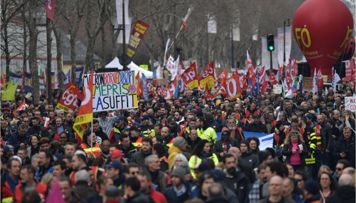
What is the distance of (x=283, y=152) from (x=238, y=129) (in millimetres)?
Answer: 2113

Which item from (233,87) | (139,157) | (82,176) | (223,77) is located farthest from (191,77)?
(82,176)

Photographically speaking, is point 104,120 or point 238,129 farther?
point 104,120

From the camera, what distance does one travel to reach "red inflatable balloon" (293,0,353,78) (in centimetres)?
4731

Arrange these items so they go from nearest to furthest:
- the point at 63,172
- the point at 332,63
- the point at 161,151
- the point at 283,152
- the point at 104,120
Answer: the point at 63,172 → the point at 161,151 → the point at 283,152 → the point at 104,120 → the point at 332,63

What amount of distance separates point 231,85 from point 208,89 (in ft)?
11.8

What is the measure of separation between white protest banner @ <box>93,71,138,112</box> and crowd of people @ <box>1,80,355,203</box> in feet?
1.28

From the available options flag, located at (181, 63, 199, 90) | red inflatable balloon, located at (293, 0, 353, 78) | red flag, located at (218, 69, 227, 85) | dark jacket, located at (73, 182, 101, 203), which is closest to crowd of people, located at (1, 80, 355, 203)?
dark jacket, located at (73, 182, 101, 203)

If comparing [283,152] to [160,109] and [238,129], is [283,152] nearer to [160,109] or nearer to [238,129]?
[238,129]

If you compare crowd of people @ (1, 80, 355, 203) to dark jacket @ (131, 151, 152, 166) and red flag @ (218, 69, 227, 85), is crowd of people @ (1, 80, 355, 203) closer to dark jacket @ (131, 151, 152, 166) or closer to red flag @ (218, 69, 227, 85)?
dark jacket @ (131, 151, 152, 166)

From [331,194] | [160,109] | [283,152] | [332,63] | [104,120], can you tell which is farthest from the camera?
[332,63]

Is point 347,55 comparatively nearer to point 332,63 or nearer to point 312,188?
point 332,63

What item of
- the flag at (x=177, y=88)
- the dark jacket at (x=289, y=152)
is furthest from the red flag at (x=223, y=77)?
the dark jacket at (x=289, y=152)

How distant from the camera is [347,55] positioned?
166 ft

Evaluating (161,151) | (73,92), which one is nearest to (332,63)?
(73,92)
